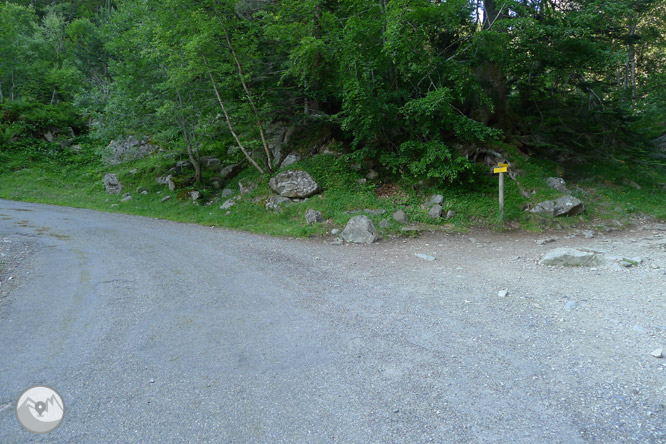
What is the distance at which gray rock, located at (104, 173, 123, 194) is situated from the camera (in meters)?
17.0

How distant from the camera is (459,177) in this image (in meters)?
11.6

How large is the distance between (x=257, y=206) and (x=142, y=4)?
8.33 metres

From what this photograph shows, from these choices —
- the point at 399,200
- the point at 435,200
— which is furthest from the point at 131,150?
the point at 435,200

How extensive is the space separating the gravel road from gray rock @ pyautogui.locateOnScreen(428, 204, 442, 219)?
10.3 feet

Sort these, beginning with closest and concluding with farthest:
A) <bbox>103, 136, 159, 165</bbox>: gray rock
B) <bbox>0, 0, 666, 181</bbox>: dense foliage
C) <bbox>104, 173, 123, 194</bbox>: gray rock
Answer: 1. <bbox>0, 0, 666, 181</bbox>: dense foliage
2. <bbox>104, 173, 123, 194</bbox>: gray rock
3. <bbox>103, 136, 159, 165</bbox>: gray rock

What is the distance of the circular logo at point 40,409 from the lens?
2.62m

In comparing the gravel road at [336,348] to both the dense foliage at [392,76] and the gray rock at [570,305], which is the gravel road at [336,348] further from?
the dense foliage at [392,76]

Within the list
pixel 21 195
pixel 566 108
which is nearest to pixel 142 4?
pixel 21 195

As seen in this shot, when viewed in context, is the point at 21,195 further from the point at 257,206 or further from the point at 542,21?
the point at 542,21

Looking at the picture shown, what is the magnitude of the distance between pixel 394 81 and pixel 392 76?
20cm

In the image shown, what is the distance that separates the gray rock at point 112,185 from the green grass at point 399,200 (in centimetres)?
41

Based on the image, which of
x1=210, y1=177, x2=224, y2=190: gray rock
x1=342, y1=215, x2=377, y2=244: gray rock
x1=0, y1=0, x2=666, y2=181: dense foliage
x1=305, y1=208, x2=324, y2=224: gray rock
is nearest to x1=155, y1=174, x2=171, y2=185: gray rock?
x1=0, y1=0, x2=666, y2=181: dense foliage

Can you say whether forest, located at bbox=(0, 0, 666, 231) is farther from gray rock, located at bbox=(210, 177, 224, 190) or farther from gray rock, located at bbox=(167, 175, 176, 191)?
gray rock, located at bbox=(167, 175, 176, 191)

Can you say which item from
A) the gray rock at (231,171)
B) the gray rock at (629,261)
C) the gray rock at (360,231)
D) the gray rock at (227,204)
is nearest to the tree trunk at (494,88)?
the gray rock at (360,231)
